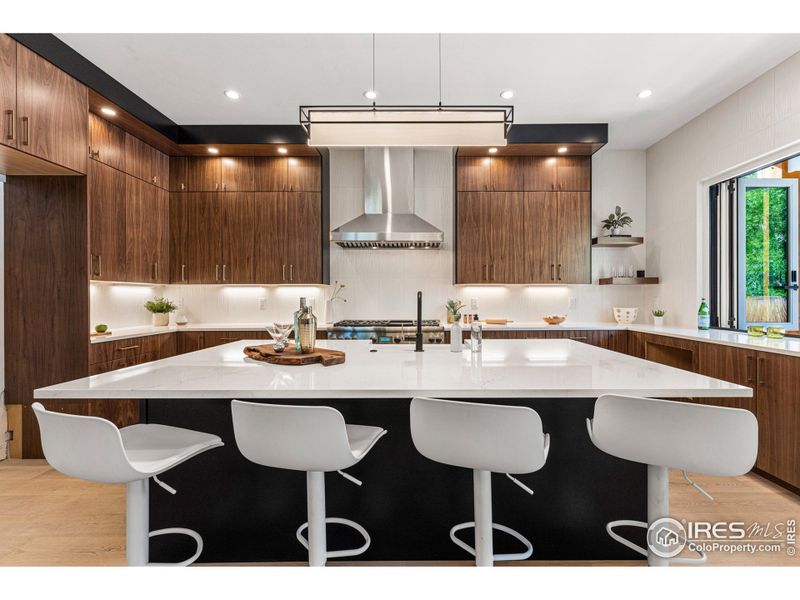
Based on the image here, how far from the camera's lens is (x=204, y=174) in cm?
459

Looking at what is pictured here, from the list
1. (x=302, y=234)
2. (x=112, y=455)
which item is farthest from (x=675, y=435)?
(x=302, y=234)

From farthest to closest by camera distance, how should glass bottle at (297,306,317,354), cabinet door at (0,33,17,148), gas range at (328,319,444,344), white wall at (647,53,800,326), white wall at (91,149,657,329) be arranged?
white wall at (91,149,657,329) < gas range at (328,319,444,344) < white wall at (647,53,800,326) < cabinet door at (0,33,17,148) < glass bottle at (297,306,317,354)

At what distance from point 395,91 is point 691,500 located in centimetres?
347

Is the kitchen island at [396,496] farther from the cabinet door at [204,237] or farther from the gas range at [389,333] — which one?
the cabinet door at [204,237]

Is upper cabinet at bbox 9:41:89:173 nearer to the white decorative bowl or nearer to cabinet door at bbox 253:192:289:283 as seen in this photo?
cabinet door at bbox 253:192:289:283

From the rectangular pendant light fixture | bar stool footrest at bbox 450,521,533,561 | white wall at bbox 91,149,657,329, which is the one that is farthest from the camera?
white wall at bbox 91,149,657,329

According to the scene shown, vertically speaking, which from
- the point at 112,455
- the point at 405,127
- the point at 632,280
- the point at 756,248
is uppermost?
→ the point at 405,127

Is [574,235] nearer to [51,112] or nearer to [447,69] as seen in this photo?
[447,69]

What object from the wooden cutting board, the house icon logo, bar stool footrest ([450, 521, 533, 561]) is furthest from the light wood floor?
the wooden cutting board

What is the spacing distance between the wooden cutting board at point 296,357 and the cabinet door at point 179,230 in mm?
2731

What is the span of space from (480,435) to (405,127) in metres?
1.77

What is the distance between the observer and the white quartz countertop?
60.1 inches

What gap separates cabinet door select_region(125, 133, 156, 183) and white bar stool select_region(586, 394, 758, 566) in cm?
424

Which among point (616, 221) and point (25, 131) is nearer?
point (25, 131)
